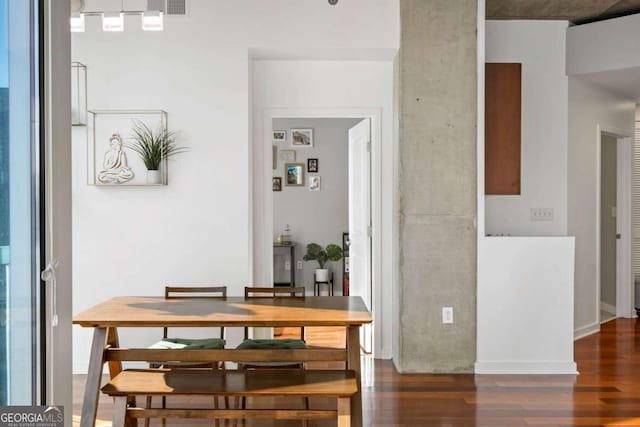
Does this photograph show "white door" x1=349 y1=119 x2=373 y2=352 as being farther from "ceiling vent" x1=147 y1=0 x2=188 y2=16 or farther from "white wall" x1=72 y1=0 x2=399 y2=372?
"ceiling vent" x1=147 y1=0 x2=188 y2=16

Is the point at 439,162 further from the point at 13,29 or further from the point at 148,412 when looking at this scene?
the point at 13,29

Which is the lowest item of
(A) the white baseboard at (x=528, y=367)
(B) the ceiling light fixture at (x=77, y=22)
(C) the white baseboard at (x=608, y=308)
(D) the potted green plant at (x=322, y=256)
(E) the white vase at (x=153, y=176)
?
(A) the white baseboard at (x=528, y=367)

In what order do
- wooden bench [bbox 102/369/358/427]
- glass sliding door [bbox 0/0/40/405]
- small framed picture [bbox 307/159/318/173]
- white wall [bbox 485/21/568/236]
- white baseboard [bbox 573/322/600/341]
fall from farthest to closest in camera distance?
small framed picture [bbox 307/159/318/173] → white baseboard [bbox 573/322/600/341] → white wall [bbox 485/21/568/236] → wooden bench [bbox 102/369/358/427] → glass sliding door [bbox 0/0/40/405]

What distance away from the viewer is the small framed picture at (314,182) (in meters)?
7.90

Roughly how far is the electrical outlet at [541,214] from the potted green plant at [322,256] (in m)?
2.80

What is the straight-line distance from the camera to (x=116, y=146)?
4617 mm

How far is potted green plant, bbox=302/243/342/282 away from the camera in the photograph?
24.9 ft

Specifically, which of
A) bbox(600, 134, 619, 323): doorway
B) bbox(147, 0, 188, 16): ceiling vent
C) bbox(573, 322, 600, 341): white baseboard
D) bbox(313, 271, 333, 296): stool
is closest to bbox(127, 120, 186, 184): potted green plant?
bbox(147, 0, 188, 16): ceiling vent

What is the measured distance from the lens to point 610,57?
5.36m

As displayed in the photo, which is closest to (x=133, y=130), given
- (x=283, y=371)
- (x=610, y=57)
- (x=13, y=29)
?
(x=283, y=371)

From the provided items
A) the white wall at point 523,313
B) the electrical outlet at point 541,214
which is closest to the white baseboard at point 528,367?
the white wall at point 523,313

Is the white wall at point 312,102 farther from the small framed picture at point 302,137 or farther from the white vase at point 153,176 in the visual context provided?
the small framed picture at point 302,137

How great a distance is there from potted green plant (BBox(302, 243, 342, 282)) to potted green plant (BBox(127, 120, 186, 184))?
337 centimetres

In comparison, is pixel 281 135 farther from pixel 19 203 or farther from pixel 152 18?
pixel 19 203
